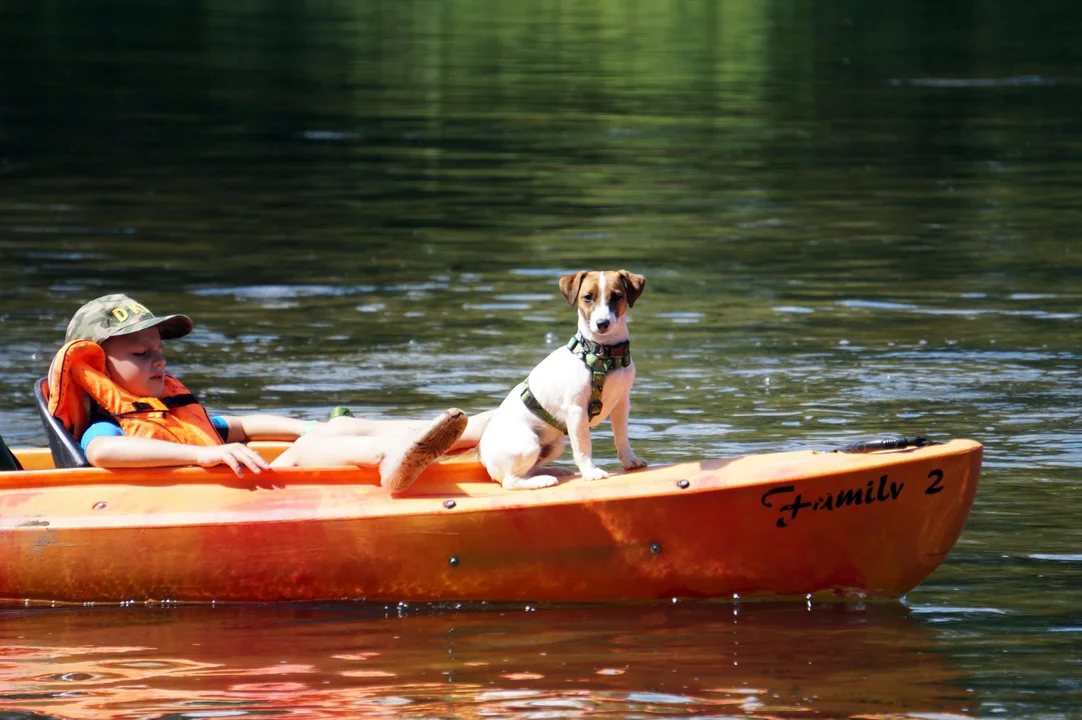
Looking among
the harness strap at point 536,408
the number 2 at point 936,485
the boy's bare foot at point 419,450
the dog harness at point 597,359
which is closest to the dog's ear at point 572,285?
the dog harness at point 597,359

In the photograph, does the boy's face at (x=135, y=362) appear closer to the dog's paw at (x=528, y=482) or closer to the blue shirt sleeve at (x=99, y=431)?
the blue shirt sleeve at (x=99, y=431)

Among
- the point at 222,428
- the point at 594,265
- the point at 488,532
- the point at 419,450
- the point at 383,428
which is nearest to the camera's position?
the point at 419,450

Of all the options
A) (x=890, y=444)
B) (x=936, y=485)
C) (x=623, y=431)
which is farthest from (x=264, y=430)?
(x=936, y=485)

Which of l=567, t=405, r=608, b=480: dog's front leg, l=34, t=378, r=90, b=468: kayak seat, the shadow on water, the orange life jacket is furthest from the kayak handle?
l=34, t=378, r=90, b=468: kayak seat

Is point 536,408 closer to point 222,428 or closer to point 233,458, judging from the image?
point 233,458

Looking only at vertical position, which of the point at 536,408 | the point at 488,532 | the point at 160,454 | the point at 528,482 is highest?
the point at 536,408

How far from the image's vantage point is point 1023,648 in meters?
6.88

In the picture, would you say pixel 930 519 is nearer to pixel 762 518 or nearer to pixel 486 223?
pixel 762 518

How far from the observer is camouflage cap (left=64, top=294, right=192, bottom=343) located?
300 inches

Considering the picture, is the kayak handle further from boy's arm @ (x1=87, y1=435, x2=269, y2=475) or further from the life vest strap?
the life vest strap

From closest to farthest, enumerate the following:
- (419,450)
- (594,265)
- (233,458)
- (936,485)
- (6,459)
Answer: (936,485) → (419,450) → (233,458) → (6,459) → (594,265)

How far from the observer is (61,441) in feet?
25.0

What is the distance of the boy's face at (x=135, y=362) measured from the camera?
7.66 meters

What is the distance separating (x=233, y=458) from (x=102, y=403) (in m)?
0.64
